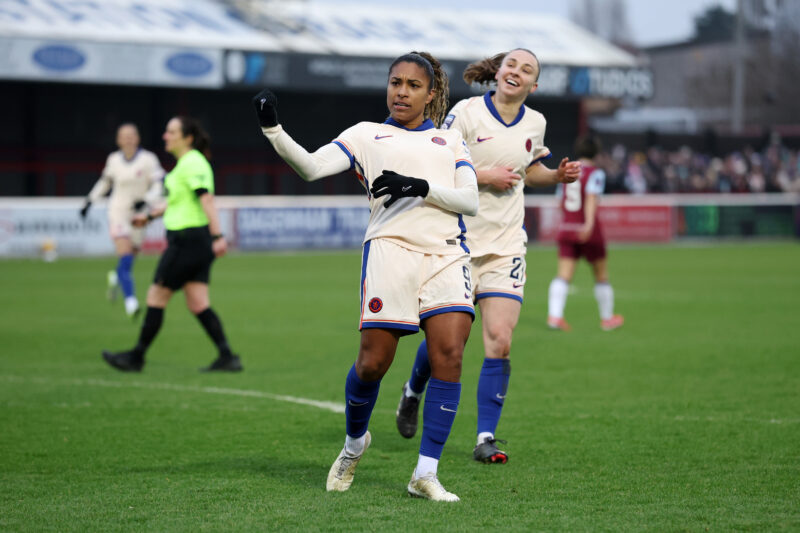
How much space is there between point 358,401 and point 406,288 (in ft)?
2.15

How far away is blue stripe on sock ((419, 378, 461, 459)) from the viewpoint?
17.6ft

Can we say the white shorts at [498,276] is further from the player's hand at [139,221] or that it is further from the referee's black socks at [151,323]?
the player's hand at [139,221]

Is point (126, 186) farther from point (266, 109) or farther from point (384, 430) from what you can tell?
point (266, 109)

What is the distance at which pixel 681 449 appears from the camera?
6.48m

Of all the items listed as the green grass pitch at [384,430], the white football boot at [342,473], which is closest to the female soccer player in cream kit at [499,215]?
the green grass pitch at [384,430]

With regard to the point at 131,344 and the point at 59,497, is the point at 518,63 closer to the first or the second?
the point at 59,497

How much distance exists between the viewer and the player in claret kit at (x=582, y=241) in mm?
12734

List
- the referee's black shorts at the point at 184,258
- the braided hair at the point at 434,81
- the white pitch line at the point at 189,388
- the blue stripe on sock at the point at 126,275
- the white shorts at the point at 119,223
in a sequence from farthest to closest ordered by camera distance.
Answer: the white shorts at the point at 119,223
the blue stripe on sock at the point at 126,275
the referee's black shorts at the point at 184,258
the white pitch line at the point at 189,388
the braided hair at the point at 434,81

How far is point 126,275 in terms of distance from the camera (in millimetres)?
14016

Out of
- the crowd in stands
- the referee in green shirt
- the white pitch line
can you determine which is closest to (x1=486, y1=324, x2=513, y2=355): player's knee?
the white pitch line

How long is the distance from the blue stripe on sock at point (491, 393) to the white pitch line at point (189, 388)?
5.44 feet

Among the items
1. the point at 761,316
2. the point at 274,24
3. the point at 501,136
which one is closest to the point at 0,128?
the point at 274,24

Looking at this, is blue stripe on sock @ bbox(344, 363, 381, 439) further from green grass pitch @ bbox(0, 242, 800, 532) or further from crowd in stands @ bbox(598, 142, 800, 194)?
crowd in stands @ bbox(598, 142, 800, 194)

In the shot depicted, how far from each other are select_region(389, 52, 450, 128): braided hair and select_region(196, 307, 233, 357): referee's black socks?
14.8ft
